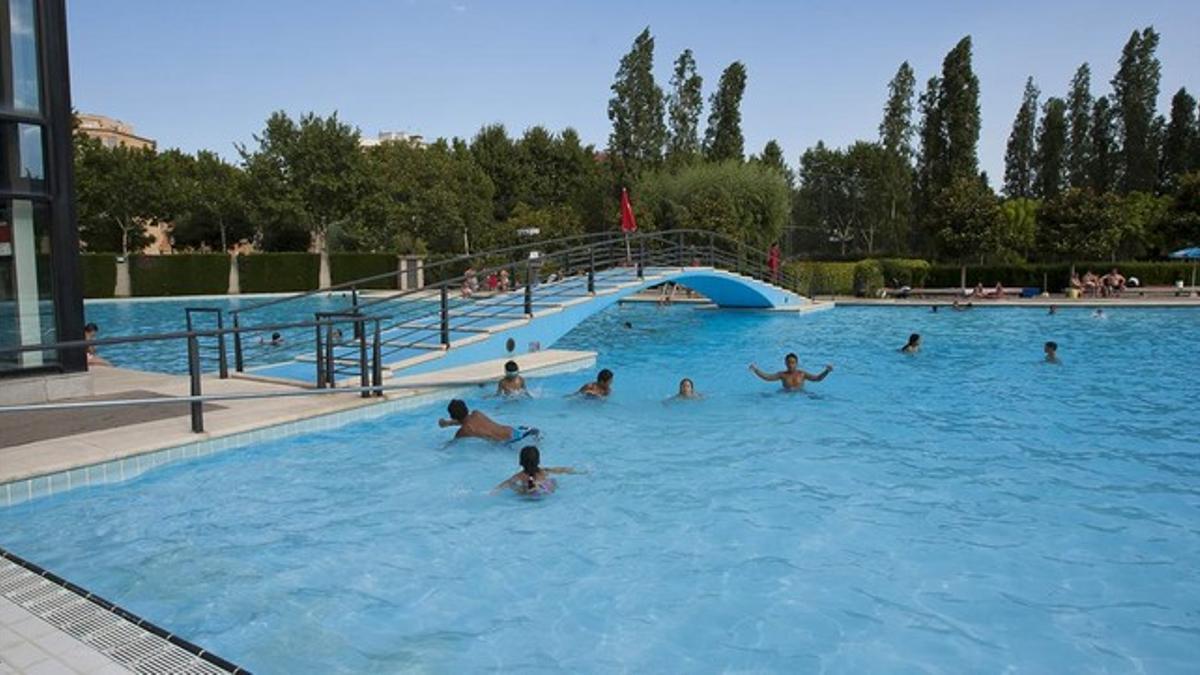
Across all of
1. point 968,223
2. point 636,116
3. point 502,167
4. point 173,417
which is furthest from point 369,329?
point 502,167

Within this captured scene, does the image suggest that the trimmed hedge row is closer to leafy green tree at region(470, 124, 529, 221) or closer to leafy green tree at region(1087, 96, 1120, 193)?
leafy green tree at region(1087, 96, 1120, 193)

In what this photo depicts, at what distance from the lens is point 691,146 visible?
49.7m

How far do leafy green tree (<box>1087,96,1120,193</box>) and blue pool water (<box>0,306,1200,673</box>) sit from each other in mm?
50807

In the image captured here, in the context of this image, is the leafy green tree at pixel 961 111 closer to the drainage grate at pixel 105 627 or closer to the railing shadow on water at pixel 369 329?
the railing shadow on water at pixel 369 329

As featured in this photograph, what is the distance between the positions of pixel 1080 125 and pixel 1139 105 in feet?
24.8

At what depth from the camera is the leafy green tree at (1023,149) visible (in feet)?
201

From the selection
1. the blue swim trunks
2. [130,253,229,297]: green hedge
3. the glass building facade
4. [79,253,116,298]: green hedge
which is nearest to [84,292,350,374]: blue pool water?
[79,253,116,298]: green hedge

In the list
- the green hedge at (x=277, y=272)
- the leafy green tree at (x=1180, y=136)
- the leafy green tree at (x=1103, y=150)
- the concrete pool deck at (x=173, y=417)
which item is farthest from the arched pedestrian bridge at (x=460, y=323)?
the leafy green tree at (x=1103, y=150)

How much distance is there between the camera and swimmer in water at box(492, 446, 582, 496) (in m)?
7.66

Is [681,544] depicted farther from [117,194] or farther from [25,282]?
[117,194]

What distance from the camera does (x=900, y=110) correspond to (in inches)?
2135

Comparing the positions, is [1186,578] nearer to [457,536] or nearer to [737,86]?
[457,536]

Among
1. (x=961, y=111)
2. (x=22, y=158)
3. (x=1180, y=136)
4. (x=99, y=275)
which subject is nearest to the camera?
(x=22, y=158)

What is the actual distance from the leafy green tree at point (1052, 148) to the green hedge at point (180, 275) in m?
52.0
